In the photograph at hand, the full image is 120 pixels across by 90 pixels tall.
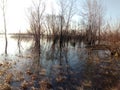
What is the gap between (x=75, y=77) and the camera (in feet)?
34.8

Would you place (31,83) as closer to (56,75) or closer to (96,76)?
(56,75)

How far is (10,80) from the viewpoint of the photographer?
31.0 ft

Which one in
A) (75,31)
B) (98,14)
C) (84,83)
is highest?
(98,14)

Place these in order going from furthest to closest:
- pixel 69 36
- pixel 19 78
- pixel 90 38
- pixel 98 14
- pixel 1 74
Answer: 1. pixel 69 36
2. pixel 98 14
3. pixel 90 38
4. pixel 1 74
5. pixel 19 78

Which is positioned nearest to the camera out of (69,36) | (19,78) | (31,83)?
(31,83)

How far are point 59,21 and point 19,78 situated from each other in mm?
34954

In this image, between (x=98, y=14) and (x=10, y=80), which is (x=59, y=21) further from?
(x=10, y=80)

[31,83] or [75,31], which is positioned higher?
[75,31]

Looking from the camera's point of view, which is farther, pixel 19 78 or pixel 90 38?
pixel 90 38

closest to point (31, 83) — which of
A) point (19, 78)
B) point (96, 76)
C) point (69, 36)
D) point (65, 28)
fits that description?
point (19, 78)

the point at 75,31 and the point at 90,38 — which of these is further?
the point at 75,31

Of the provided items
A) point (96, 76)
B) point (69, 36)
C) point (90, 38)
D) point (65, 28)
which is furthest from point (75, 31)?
point (96, 76)

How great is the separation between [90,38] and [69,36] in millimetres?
9551

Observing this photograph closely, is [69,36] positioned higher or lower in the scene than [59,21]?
lower
